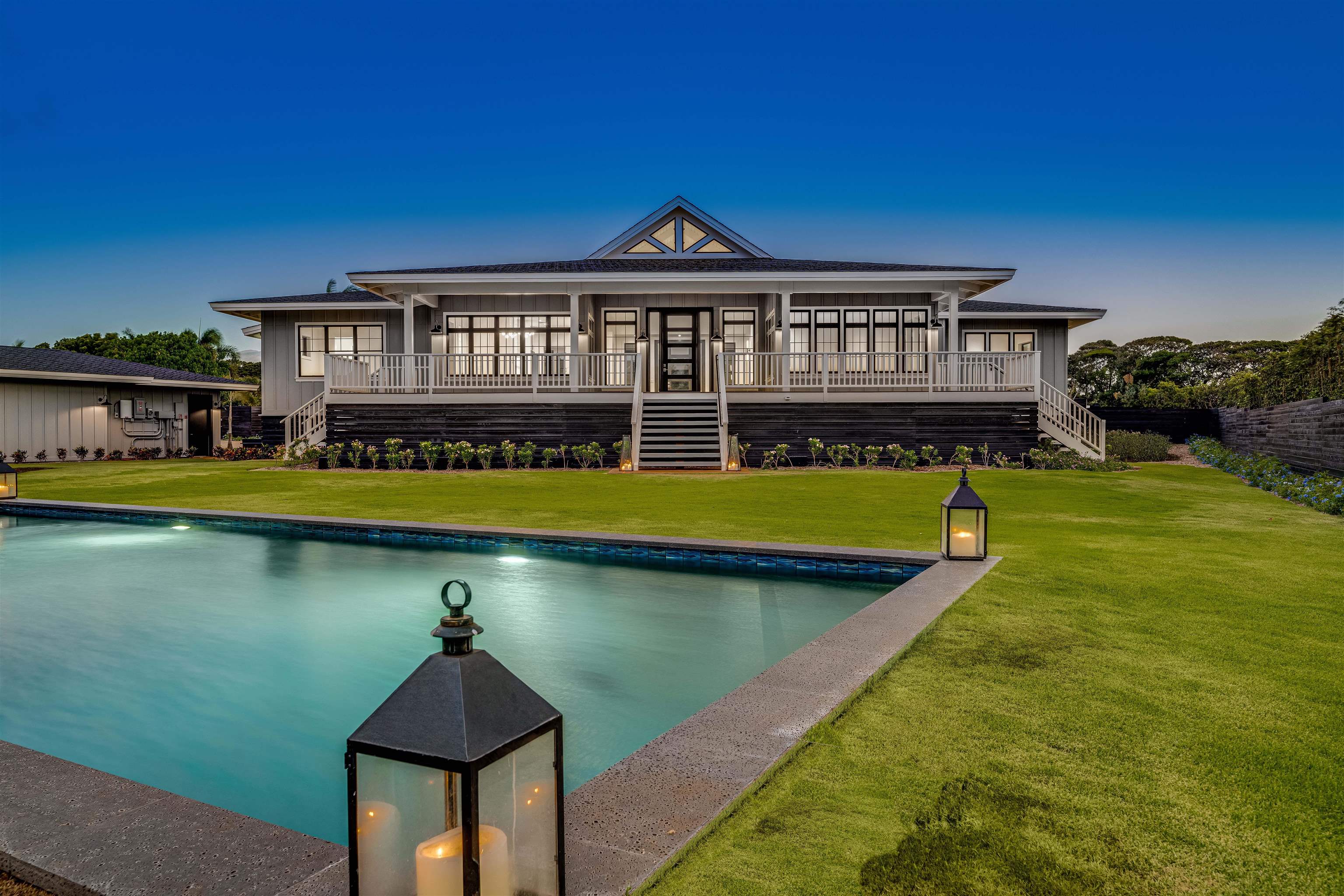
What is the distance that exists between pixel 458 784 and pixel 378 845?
0.75 ft

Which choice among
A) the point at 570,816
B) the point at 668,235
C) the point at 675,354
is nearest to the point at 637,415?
the point at 675,354

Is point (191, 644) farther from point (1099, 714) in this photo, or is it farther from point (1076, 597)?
point (1076, 597)

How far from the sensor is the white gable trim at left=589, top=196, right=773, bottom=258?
21328 millimetres

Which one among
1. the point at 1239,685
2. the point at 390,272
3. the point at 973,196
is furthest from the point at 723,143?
the point at 1239,685

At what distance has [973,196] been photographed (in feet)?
104

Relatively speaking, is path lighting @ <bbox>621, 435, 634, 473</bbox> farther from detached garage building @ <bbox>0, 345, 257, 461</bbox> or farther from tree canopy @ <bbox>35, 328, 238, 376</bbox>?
tree canopy @ <bbox>35, 328, 238, 376</bbox>

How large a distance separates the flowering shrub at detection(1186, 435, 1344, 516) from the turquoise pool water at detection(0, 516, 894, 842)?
23.2 ft

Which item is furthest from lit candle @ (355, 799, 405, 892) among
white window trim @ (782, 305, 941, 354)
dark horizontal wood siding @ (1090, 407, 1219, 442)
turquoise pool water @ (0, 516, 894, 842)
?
dark horizontal wood siding @ (1090, 407, 1219, 442)

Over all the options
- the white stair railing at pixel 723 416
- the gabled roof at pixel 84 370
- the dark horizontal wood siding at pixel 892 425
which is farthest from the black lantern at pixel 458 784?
the gabled roof at pixel 84 370

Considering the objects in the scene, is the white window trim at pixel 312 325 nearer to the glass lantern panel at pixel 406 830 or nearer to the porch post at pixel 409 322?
the porch post at pixel 409 322

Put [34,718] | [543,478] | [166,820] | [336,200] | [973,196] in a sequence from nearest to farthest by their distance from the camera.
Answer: [166,820]
[34,718]
[543,478]
[973,196]
[336,200]

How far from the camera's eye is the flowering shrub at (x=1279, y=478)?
29.7ft

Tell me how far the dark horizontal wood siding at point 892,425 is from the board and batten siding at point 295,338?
1095 cm

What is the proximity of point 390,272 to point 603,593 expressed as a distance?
1518cm
